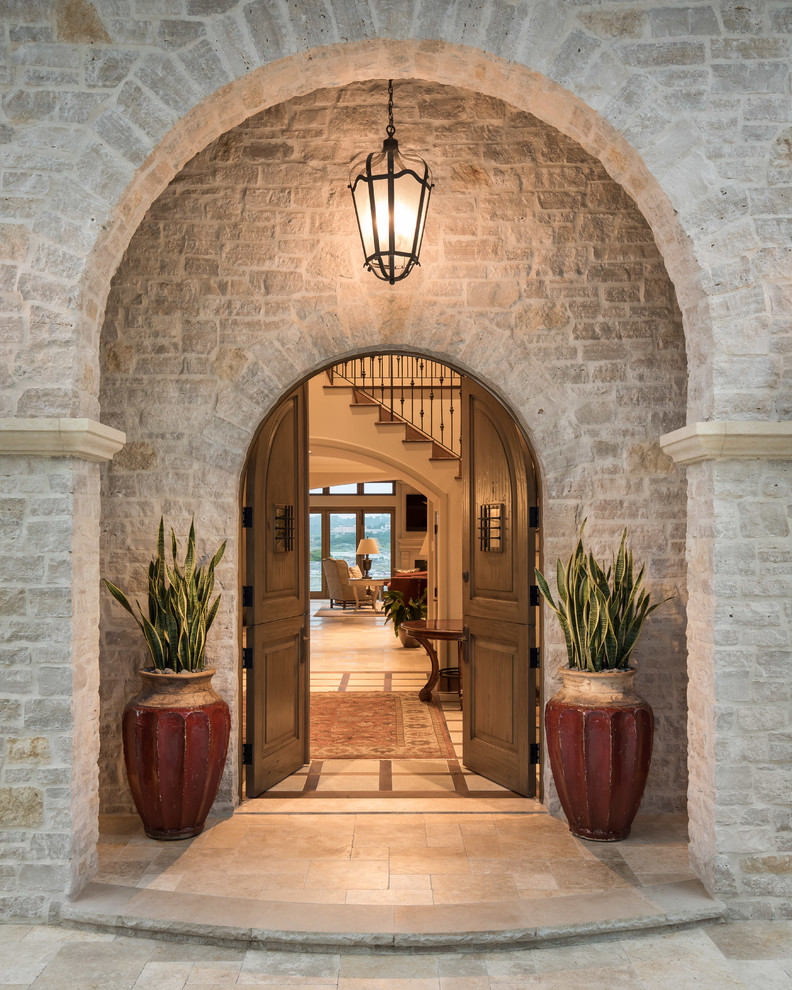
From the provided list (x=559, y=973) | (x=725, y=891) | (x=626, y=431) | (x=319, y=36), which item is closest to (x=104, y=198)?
(x=319, y=36)

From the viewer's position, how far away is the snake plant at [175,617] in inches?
166

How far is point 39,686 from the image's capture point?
3480 mm

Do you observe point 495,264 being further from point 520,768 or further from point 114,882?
point 114,882

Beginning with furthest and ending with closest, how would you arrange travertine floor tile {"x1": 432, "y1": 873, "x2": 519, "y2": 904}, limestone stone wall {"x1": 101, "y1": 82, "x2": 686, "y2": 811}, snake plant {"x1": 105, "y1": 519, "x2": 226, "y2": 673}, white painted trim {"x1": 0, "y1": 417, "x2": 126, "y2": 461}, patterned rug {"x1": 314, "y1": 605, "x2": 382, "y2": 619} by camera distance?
patterned rug {"x1": 314, "y1": 605, "x2": 382, "y2": 619} → limestone stone wall {"x1": 101, "y1": 82, "x2": 686, "y2": 811} → snake plant {"x1": 105, "y1": 519, "x2": 226, "y2": 673} → travertine floor tile {"x1": 432, "y1": 873, "x2": 519, "y2": 904} → white painted trim {"x1": 0, "y1": 417, "x2": 126, "y2": 461}

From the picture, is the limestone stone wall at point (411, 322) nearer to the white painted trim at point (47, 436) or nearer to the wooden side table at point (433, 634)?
the white painted trim at point (47, 436)

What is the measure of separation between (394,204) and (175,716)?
260 cm

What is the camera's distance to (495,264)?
15.5 feet

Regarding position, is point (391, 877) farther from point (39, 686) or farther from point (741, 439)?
point (741, 439)

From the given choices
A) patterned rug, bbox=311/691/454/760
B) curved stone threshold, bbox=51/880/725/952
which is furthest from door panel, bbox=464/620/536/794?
curved stone threshold, bbox=51/880/725/952

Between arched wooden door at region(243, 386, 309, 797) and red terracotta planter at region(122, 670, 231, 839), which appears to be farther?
arched wooden door at region(243, 386, 309, 797)

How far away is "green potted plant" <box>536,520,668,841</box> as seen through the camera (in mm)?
4047

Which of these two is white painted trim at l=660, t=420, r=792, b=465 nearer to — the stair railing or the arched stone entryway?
the arched stone entryway

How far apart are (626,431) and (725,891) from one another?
226 centimetres

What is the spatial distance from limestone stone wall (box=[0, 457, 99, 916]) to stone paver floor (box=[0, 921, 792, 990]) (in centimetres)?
24
